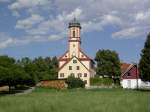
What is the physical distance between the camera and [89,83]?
12950 centimetres

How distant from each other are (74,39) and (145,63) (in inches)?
2271

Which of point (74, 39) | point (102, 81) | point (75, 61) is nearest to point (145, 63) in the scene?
point (102, 81)

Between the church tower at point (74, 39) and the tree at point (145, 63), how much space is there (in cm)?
5314

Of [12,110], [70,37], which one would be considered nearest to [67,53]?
[70,37]

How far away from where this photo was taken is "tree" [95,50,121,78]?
136750 mm

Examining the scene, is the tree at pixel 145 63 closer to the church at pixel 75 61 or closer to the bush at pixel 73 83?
the bush at pixel 73 83

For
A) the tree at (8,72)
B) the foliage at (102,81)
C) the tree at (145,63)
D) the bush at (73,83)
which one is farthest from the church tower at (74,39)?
the tree at (145,63)

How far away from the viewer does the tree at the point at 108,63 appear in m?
137

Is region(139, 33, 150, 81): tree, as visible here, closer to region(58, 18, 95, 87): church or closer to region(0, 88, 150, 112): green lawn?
region(58, 18, 95, 87): church

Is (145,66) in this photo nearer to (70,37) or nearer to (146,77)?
(146,77)

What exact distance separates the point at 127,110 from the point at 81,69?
107477 millimetres

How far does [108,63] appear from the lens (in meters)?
137

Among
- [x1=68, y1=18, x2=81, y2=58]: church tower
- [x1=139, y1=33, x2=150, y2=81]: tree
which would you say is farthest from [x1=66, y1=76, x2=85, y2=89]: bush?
[x1=68, y1=18, x2=81, y2=58]: church tower

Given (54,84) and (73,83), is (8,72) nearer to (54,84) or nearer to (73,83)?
(54,84)
